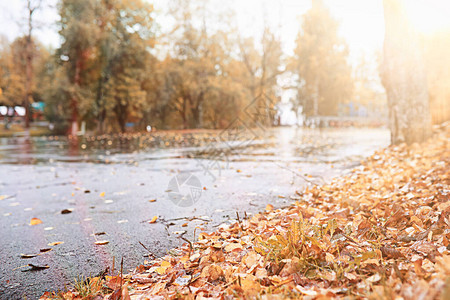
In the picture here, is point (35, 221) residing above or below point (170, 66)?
below

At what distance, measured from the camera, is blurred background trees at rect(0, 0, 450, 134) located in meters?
28.2

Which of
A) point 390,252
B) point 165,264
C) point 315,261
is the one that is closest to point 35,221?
point 165,264

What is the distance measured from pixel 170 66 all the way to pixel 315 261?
104 feet

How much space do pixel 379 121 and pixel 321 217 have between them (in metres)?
39.7

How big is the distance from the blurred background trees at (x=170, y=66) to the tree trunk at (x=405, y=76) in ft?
54.7

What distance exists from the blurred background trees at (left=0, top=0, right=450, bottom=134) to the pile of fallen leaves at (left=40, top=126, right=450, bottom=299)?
22143 mm

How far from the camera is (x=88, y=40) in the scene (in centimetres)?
2708

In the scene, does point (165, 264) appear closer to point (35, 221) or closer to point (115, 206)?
point (35, 221)

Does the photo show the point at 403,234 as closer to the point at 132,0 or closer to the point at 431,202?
the point at 431,202

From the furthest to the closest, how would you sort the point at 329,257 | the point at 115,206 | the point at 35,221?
the point at 115,206
the point at 35,221
the point at 329,257

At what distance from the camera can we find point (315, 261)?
87.7 inches

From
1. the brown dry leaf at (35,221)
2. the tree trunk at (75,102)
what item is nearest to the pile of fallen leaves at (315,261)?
the brown dry leaf at (35,221)

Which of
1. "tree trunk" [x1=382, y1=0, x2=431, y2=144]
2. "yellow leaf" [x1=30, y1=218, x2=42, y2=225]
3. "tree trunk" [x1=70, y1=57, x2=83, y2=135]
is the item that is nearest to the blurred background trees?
"tree trunk" [x1=70, y1=57, x2=83, y2=135]

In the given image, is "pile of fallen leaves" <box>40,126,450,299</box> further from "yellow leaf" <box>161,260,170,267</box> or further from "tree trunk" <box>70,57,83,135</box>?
"tree trunk" <box>70,57,83,135</box>
